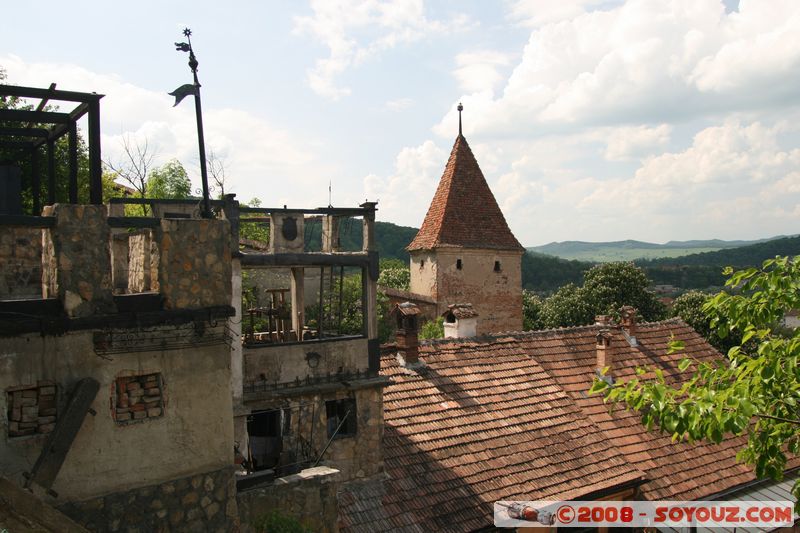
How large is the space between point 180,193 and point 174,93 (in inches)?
1041

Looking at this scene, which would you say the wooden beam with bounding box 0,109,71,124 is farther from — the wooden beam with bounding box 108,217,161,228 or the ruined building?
the wooden beam with bounding box 108,217,161,228

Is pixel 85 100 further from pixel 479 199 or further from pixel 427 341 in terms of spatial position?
pixel 479 199

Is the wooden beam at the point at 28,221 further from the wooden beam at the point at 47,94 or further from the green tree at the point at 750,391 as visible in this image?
the green tree at the point at 750,391

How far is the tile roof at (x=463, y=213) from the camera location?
31891 millimetres

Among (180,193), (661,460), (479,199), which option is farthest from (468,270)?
(661,460)

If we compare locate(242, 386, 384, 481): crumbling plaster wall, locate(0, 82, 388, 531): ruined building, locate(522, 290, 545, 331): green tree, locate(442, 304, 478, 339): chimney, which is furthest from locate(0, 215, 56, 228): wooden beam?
locate(522, 290, 545, 331): green tree

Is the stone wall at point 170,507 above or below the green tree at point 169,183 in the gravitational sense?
below

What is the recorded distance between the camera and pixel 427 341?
51.8 feet

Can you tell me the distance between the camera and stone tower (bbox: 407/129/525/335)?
3183 centimetres

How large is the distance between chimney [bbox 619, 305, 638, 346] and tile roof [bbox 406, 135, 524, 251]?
42.0 ft

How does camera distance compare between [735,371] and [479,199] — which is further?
[479,199]

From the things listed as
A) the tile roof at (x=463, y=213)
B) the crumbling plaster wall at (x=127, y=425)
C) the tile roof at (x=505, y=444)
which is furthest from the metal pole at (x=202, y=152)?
the tile roof at (x=463, y=213)

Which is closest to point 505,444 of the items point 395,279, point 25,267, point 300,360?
point 300,360

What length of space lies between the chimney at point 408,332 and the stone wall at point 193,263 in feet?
25.6
